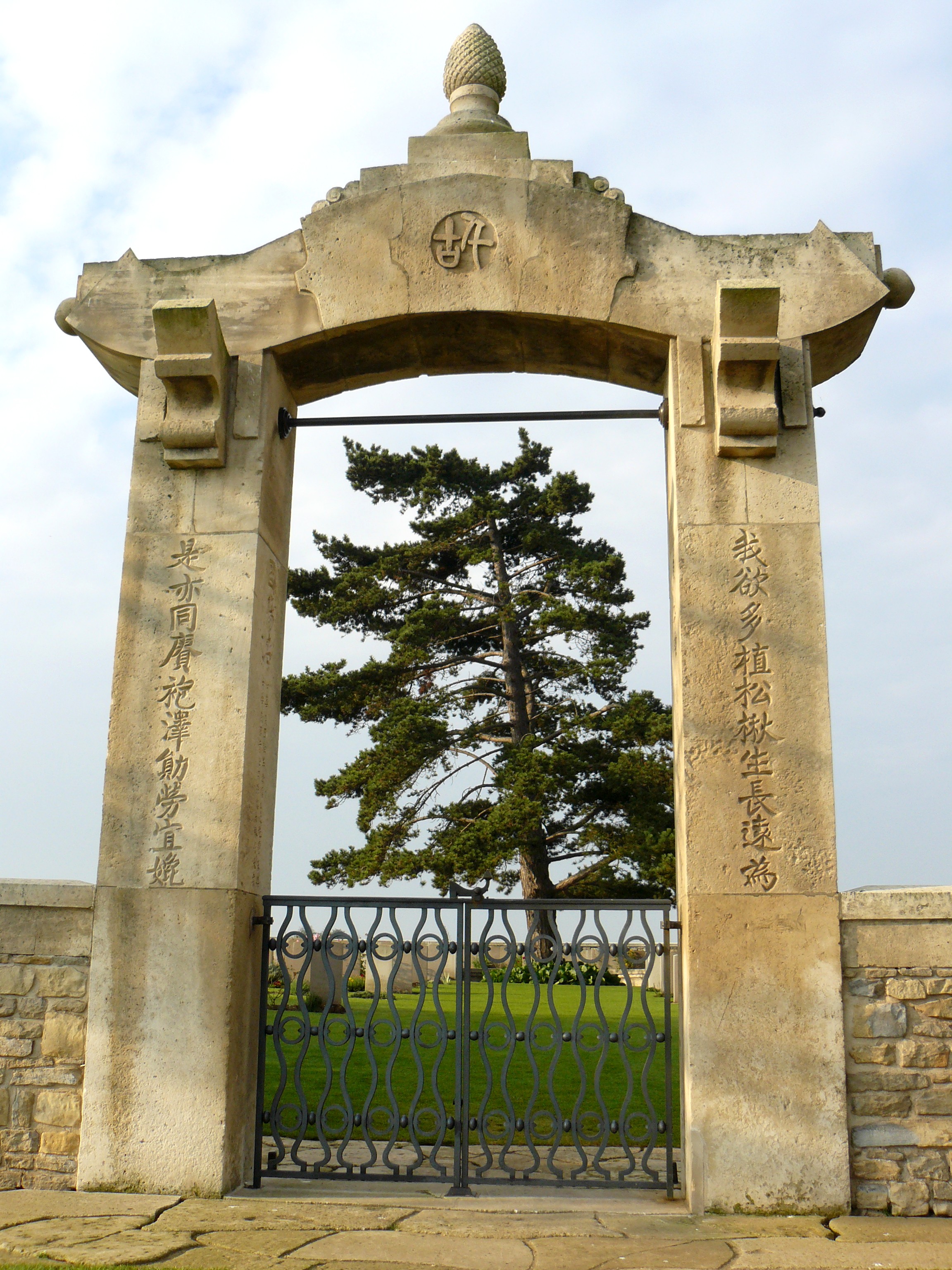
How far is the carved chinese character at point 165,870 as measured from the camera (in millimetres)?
4711

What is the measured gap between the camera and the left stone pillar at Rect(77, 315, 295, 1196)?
448cm

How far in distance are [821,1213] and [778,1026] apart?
687 millimetres

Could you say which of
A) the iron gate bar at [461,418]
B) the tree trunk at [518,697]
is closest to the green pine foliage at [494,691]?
the tree trunk at [518,697]

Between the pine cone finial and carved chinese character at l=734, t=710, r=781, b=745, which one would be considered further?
the pine cone finial

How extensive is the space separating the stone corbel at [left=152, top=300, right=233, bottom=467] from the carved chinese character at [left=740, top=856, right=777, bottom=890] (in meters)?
3.00

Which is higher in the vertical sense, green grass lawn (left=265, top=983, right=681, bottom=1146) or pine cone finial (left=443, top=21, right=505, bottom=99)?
pine cone finial (left=443, top=21, right=505, bottom=99)

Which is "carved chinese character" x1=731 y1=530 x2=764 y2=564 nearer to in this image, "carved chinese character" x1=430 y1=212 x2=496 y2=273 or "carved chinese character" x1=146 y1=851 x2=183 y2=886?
"carved chinese character" x1=430 y1=212 x2=496 y2=273

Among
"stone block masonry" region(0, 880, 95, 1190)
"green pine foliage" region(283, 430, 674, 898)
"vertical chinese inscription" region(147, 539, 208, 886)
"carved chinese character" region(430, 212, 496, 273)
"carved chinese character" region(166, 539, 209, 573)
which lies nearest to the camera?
"stone block masonry" region(0, 880, 95, 1190)

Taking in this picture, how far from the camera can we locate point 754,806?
181 inches

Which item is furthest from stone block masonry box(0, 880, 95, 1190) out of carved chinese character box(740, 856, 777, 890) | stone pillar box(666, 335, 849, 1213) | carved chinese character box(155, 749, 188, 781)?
carved chinese character box(740, 856, 777, 890)

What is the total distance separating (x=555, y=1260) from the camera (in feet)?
12.0

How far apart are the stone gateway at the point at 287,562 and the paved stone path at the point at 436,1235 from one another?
0.22m

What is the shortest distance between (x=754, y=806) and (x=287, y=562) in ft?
8.32

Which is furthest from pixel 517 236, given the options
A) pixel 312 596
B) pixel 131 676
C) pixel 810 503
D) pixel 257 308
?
pixel 312 596
